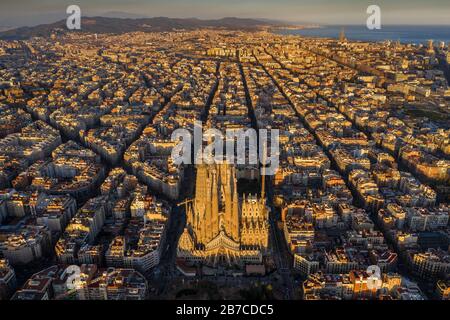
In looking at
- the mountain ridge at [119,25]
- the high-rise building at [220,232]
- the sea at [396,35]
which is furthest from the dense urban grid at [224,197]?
the sea at [396,35]

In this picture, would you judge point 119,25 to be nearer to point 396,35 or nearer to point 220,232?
point 396,35

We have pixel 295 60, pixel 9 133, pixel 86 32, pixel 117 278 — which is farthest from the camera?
pixel 86 32

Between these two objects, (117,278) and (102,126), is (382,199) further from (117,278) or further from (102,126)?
(102,126)

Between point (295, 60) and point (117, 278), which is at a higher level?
point (295, 60)

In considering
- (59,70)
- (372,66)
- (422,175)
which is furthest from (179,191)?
(372,66)

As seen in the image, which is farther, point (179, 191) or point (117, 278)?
point (179, 191)

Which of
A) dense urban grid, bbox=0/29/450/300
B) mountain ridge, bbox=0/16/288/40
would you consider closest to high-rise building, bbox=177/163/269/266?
dense urban grid, bbox=0/29/450/300

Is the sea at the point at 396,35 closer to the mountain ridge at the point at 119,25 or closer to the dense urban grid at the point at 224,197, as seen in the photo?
the mountain ridge at the point at 119,25
